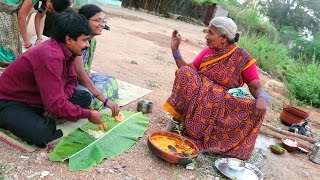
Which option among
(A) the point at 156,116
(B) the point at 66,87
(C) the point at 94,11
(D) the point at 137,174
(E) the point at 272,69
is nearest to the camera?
(D) the point at 137,174

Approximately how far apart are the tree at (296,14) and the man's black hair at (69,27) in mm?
28519

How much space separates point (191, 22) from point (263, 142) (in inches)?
637

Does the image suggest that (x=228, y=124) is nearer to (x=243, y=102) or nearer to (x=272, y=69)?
(x=243, y=102)

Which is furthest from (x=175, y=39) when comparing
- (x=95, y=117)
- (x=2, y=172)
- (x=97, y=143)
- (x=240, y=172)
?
(x=2, y=172)

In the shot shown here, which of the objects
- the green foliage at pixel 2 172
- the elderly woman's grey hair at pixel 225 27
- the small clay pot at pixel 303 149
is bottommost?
the small clay pot at pixel 303 149

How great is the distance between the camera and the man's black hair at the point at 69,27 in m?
2.53

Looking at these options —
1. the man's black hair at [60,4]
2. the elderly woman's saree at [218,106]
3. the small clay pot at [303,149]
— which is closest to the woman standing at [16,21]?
the man's black hair at [60,4]

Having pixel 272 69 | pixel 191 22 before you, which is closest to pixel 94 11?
pixel 272 69

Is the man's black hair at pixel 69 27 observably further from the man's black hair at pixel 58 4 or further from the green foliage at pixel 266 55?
the green foliage at pixel 266 55

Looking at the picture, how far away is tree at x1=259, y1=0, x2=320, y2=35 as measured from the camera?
28.9m

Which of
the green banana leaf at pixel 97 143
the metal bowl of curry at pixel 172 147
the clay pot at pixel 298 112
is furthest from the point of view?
the clay pot at pixel 298 112

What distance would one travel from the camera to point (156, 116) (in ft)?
13.2

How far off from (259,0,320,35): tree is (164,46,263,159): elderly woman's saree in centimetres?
2747


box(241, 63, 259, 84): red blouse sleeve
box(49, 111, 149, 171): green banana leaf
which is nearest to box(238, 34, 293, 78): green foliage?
box(241, 63, 259, 84): red blouse sleeve
